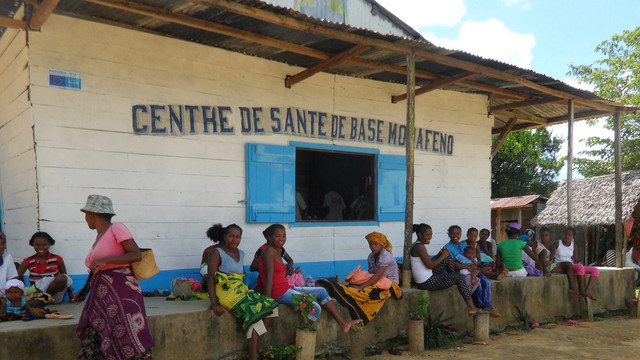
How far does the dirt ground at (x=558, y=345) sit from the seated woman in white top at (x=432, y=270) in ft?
1.90

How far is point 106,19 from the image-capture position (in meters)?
5.73

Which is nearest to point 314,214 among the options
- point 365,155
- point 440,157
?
point 365,155

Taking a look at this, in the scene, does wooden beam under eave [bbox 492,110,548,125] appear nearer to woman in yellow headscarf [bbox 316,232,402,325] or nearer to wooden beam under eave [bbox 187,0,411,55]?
wooden beam under eave [bbox 187,0,411,55]

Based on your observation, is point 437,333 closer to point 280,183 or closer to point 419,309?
point 419,309

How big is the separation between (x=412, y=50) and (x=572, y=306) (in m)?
4.75

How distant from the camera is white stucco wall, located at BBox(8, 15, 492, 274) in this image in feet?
17.8

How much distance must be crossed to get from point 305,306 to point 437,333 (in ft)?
6.34

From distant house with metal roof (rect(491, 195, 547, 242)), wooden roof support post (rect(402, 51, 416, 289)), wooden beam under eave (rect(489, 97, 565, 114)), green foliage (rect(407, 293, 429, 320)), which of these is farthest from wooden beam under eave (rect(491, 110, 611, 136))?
distant house with metal roof (rect(491, 195, 547, 242))

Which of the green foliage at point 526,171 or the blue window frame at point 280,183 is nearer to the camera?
the blue window frame at point 280,183

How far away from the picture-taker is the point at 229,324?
491 cm

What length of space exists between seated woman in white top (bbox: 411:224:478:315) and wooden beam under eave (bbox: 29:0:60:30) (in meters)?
4.26

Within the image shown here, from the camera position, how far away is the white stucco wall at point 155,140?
542 cm

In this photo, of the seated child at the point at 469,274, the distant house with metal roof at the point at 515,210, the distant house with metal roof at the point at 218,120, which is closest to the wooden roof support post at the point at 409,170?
the distant house with metal roof at the point at 218,120

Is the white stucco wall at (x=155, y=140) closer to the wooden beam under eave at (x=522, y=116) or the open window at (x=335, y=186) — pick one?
the open window at (x=335, y=186)
